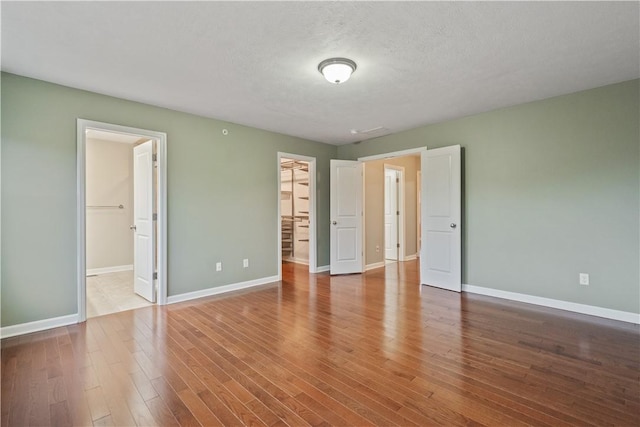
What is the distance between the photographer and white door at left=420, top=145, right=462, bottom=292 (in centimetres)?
438

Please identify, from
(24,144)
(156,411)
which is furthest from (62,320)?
(156,411)

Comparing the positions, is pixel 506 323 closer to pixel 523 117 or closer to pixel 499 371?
pixel 499 371

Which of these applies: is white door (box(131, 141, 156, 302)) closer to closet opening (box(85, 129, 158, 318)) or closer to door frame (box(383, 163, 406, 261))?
closet opening (box(85, 129, 158, 318))

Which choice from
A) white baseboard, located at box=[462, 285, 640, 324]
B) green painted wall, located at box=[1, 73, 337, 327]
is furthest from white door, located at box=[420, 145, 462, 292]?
green painted wall, located at box=[1, 73, 337, 327]

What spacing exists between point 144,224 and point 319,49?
3172 mm

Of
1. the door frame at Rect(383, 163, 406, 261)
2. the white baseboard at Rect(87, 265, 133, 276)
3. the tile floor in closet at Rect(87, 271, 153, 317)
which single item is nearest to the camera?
the tile floor in closet at Rect(87, 271, 153, 317)

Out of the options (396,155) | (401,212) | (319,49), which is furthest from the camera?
(401,212)

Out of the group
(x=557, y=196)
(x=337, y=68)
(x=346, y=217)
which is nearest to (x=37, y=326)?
(x=337, y=68)

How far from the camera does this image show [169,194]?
3926mm

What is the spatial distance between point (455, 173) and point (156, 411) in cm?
425

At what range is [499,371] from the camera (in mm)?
2234

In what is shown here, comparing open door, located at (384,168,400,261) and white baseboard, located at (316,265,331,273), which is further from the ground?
open door, located at (384,168,400,261)

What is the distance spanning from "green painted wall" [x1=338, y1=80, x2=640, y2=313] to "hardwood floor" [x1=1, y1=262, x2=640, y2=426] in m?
0.48

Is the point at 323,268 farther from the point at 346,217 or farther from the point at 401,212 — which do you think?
the point at 401,212
